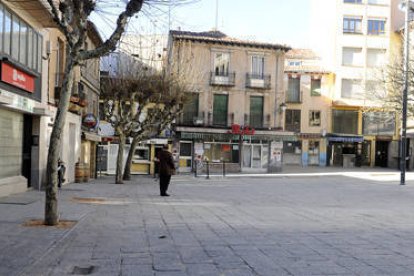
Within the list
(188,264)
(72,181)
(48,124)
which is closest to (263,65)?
(72,181)

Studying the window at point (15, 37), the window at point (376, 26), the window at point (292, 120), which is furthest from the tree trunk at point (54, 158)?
the window at point (376, 26)

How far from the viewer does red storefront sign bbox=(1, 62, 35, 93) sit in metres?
13.2

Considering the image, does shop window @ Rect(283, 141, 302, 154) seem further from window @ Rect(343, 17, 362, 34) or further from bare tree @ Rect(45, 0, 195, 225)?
bare tree @ Rect(45, 0, 195, 225)

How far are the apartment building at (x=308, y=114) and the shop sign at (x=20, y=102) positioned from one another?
33.9 m

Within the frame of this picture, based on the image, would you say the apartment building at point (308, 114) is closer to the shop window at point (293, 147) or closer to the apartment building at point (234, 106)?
A: the shop window at point (293, 147)

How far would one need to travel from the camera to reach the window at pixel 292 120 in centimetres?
4706

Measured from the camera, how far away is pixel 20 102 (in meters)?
14.3

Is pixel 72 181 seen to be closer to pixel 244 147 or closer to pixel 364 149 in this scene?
pixel 244 147

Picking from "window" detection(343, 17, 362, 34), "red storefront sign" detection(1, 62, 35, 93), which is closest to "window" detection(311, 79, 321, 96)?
"window" detection(343, 17, 362, 34)

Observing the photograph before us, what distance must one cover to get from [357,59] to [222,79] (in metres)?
16.0

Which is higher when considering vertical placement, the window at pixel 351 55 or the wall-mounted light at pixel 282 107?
the window at pixel 351 55

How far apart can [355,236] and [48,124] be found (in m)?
12.7

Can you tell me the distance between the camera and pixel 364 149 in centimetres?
4862

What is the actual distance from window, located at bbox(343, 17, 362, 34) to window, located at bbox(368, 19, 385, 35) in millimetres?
942
